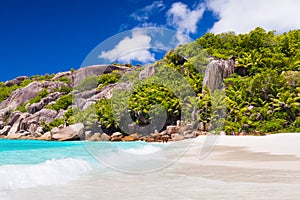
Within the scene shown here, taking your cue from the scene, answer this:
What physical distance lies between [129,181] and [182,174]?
147cm

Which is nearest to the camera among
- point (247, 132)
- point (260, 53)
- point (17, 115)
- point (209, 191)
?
point (209, 191)

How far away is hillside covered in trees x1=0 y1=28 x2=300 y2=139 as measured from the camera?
2769 cm

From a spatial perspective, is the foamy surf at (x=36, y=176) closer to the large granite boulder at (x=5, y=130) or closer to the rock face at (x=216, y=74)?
the rock face at (x=216, y=74)

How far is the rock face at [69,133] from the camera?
34.0 metres

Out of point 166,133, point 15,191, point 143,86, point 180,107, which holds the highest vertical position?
point 143,86

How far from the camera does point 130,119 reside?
34.5 metres

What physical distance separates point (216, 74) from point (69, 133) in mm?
17636

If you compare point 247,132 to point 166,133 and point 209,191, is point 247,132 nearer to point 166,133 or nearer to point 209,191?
point 166,133

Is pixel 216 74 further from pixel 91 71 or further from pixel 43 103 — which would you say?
pixel 43 103

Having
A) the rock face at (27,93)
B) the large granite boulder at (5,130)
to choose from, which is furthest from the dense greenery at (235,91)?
the rock face at (27,93)

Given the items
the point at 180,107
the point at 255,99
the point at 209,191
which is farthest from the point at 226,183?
the point at 180,107

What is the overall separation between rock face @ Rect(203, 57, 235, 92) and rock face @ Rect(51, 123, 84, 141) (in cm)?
1519

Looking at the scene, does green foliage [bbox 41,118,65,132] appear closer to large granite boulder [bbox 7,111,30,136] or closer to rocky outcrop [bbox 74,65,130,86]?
large granite boulder [bbox 7,111,30,136]

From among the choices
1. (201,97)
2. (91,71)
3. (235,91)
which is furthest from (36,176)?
(91,71)
